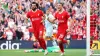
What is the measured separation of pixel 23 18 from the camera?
2220 centimetres

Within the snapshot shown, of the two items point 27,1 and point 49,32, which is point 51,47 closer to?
point 49,32

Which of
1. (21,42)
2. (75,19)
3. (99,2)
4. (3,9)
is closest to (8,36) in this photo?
(21,42)

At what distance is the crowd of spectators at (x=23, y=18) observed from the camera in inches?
826

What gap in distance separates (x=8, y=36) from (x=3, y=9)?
2433 mm

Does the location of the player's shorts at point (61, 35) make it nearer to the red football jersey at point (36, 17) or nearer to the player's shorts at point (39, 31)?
the player's shorts at point (39, 31)

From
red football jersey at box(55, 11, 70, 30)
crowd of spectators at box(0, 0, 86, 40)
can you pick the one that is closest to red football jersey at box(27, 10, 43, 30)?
red football jersey at box(55, 11, 70, 30)

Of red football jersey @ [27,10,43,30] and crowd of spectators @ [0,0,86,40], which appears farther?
crowd of spectators @ [0,0,86,40]

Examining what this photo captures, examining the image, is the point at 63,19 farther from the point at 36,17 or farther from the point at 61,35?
the point at 36,17

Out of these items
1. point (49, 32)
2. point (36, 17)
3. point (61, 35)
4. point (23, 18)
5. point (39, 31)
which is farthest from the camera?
point (23, 18)

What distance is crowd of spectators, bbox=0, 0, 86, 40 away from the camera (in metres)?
21.0

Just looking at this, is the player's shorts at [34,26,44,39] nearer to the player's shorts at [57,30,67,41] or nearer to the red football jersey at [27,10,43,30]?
the red football jersey at [27,10,43,30]

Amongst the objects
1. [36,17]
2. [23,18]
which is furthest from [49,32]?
[36,17]

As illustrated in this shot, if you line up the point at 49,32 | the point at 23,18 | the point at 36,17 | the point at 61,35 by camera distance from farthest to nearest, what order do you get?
the point at 23,18 → the point at 49,32 → the point at 36,17 → the point at 61,35

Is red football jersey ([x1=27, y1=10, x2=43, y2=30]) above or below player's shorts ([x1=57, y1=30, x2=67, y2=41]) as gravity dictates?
above
